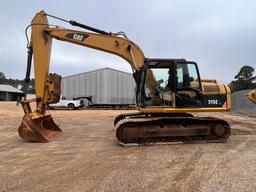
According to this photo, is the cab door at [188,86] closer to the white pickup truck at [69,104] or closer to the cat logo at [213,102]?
the cat logo at [213,102]

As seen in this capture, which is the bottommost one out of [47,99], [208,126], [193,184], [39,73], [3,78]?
[193,184]

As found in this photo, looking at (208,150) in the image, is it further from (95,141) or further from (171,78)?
(95,141)

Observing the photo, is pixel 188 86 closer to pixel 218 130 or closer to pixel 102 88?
pixel 218 130

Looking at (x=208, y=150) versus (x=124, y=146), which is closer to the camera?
(x=208, y=150)

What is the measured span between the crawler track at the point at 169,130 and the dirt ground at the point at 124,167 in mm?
487

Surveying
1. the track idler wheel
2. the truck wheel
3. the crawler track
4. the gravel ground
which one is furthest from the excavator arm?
the truck wheel

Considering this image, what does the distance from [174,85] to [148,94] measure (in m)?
1.02

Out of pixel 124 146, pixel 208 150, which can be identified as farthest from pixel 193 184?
pixel 124 146

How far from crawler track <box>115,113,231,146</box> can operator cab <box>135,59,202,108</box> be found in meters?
0.49

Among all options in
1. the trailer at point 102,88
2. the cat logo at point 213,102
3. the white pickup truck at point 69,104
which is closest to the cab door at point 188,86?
the cat logo at point 213,102

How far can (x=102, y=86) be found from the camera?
37938mm

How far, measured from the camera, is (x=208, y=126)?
10867 millimetres

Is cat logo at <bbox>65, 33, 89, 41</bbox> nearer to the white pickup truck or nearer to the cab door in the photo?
the cab door

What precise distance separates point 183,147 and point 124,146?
1.72 meters
